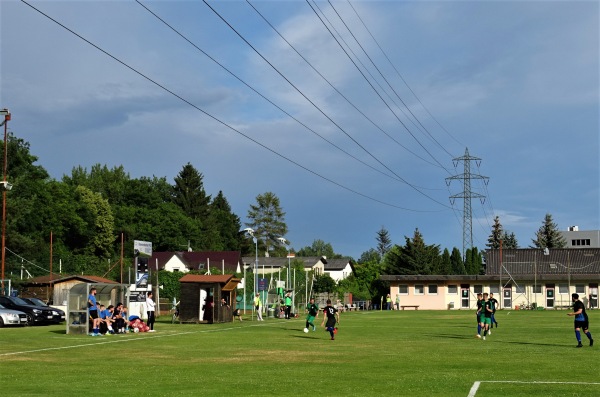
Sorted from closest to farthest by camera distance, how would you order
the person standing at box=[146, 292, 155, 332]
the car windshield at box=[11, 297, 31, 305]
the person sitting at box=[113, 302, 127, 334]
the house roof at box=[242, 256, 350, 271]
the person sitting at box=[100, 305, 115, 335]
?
the person sitting at box=[100, 305, 115, 335] < the person sitting at box=[113, 302, 127, 334] < the person standing at box=[146, 292, 155, 332] < the car windshield at box=[11, 297, 31, 305] < the house roof at box=[242, 256, 350, 271]

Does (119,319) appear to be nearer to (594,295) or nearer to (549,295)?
(549,295)

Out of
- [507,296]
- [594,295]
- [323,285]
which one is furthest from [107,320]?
[594,295]

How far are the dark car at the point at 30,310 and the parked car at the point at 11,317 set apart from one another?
0.72 metres

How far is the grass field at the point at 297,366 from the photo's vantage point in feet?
48.9

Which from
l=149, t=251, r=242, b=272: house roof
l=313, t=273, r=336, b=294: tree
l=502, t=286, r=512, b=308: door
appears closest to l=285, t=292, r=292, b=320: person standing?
l=502, t=286, r=512, b=308: door

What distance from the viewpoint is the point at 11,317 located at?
41.5 m

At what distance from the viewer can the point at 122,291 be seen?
131 ft

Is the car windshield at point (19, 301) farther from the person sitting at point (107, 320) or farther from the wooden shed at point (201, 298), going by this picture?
the person sitting at point (107, 320)

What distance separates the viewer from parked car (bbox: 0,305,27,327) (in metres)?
41.2

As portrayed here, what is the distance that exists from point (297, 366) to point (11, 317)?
26047 mm

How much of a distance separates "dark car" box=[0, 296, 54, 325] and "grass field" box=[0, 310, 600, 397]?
1209 centimetres

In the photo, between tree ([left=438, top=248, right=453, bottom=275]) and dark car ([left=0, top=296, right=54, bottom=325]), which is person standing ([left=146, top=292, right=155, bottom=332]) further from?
tree ([left=438, top=248, right=453, bottom=275])

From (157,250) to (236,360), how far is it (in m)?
115

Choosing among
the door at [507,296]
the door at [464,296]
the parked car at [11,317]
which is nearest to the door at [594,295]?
the door at [507,296]
